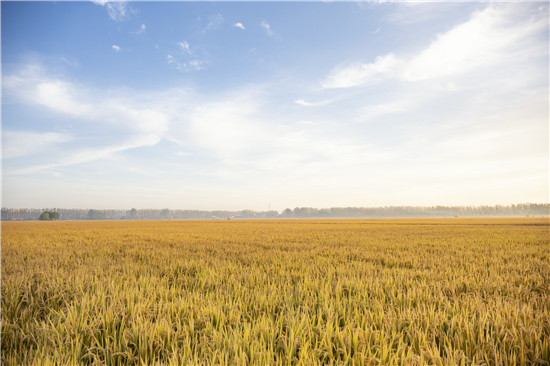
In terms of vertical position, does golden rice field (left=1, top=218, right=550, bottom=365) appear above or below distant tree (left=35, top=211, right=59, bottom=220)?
above

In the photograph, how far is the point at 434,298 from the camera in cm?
502

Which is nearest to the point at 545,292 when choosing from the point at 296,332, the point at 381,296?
the point at 381,296

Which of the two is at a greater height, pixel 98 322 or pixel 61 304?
pixel 98 322

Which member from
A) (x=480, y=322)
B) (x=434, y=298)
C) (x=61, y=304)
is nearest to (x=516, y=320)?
(x=480, y=322)

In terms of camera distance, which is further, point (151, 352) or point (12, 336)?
point (12, 336)

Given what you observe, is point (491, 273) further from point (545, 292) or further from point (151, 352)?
point (151, 352)

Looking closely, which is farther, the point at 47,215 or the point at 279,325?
the point at 47,215

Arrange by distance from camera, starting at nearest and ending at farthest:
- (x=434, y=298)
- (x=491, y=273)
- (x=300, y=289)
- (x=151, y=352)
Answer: (x=151, y=352) < (x=434, y=298) < (x=300, y=289) < (x=491, y=273)

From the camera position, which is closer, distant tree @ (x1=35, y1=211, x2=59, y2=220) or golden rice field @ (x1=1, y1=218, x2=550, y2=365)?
golden rice field @ (x1=1, y1=218, x2=550, y2=365)

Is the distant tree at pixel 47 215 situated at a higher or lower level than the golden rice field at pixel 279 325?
lower

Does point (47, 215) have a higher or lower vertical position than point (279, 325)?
lower

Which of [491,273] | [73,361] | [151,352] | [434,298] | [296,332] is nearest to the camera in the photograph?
[73,361]

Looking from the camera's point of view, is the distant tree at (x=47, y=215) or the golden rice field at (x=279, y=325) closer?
the golden rice field at (x=279, y=325)

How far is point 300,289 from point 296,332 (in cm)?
224
